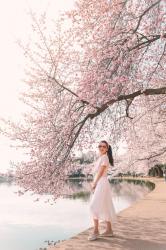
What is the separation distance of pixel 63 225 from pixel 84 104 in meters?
16.4

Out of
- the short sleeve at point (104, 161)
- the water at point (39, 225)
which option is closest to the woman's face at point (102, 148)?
the short sleeve at point (104, 161)

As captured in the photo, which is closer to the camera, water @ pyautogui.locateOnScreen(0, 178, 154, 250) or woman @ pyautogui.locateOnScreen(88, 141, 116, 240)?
woman @ pyautogui.locateOnScreen(88, 141, 116, 240)

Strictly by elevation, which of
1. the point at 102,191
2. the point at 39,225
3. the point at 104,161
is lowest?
the point at 39,225

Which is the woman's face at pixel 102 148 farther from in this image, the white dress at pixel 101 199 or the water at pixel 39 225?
the water at pixel 39 225

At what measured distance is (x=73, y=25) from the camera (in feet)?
34.6

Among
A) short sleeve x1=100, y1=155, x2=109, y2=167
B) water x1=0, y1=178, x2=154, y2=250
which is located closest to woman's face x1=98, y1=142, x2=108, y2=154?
short sleeve x1=100, y1=155, x2=109, y2=167

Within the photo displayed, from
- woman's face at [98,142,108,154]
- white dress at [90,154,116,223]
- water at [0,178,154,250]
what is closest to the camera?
woman's face at [98,142,108,154]

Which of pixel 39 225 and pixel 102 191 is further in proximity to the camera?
pixel 39 225

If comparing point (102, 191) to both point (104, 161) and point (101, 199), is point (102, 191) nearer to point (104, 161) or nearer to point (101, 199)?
point (101, 199)

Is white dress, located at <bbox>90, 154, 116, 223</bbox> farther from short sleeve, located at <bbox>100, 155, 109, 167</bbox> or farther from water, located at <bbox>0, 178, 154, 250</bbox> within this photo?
water, located at <bbox>0, 178, 154, 250</bbox>

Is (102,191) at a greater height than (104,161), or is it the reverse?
(104,161)

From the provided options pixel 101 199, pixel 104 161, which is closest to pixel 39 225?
pixel 101 199

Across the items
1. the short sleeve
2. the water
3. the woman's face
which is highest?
the woman's face

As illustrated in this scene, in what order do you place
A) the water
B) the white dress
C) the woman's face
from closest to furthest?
the woman's face
the white dress
the water
